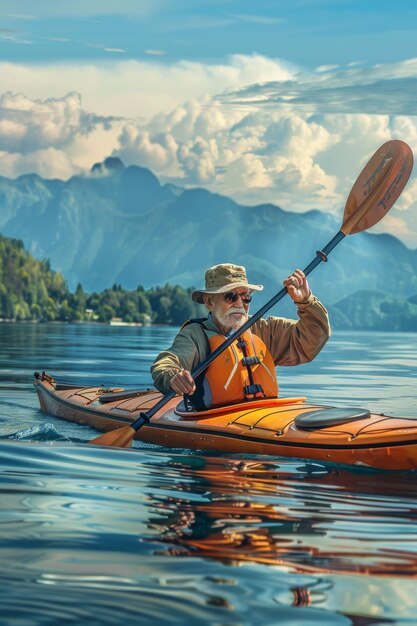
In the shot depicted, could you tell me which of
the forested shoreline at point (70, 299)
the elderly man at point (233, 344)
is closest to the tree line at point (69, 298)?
the forested shoreline at point (70, 299)

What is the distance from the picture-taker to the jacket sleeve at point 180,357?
8992 millimetres

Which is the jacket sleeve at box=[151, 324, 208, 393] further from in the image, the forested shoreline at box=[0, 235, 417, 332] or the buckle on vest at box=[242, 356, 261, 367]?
the forested shoreline at box=[0, 235, 417, 332]

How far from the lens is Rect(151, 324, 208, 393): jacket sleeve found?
354 inches

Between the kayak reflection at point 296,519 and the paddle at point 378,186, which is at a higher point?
the paddle at point 378,186

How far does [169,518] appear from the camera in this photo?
5.84 meters

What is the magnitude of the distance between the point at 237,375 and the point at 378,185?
2.59m

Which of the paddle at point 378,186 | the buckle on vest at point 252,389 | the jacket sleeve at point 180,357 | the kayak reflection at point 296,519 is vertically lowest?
the kayak reflection at point 296,519

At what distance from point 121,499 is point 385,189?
5250 mm

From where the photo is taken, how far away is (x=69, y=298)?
144250 millimetres

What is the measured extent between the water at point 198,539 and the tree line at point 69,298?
129m

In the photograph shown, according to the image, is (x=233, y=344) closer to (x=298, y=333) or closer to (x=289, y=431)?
(x=298, y=333)

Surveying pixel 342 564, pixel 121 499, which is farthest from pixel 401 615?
pixel 121 499

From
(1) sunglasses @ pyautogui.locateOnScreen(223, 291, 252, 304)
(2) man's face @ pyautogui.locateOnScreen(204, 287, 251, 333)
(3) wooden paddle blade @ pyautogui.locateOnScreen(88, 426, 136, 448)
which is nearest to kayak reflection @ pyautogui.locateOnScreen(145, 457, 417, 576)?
(3) wooden paddle blade @ pyautogui.locateOnScreen(88, 426, 136, 448)

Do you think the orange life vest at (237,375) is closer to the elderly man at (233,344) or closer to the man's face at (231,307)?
the elderly man at (233,344)
